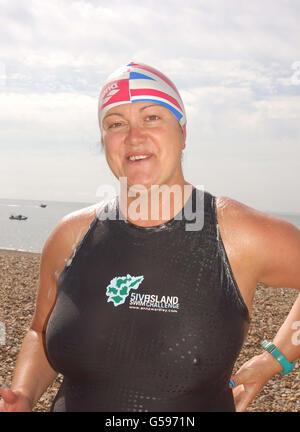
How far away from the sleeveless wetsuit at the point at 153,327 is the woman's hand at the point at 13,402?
0.58 feet

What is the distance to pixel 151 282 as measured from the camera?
221cm

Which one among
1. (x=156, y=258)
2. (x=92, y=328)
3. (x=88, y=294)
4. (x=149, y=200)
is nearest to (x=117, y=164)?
(x=149, y=200)

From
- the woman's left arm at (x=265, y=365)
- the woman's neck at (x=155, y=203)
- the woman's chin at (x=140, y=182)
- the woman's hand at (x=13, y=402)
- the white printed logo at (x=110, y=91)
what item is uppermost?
the white printed logo at (x=110, y=91)

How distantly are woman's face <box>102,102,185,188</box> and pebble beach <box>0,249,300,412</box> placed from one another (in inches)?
184

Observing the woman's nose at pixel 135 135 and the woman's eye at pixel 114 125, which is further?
the woman's eye at pixel 114 125

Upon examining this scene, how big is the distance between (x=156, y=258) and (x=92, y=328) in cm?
50

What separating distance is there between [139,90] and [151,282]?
3.62 ft

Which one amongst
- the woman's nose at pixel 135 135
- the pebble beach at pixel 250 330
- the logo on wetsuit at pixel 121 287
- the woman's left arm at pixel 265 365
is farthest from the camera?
the pebble beach at pixel 250 330

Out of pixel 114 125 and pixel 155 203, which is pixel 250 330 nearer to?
pixel 155 203

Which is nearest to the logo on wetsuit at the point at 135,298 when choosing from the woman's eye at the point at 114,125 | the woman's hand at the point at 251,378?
the woman's hand at the point at 251,378

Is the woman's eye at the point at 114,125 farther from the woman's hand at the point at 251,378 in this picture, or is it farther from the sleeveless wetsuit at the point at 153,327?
the woman's hand at the point at 251,378

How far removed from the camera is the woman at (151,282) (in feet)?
6.82

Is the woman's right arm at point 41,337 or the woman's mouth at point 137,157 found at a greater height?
the woman's mouth at point 137,157
